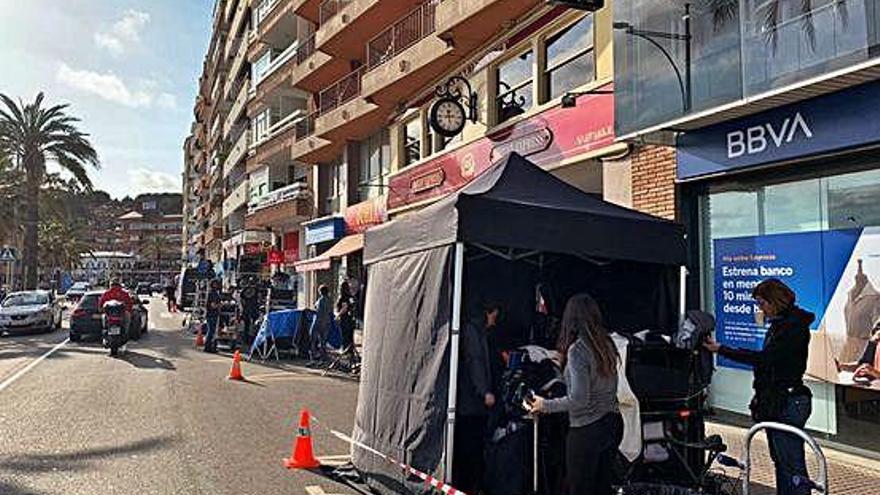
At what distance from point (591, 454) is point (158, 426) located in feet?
21.8

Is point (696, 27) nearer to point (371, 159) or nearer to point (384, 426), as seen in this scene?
point (384, 426)

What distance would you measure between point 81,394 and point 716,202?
33.3ft

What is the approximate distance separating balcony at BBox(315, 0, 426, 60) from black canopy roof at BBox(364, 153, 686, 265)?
Result: 16.5 m

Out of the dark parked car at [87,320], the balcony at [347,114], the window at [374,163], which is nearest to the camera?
the dark parked car at [87,320]

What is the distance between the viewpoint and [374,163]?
85.5 ft

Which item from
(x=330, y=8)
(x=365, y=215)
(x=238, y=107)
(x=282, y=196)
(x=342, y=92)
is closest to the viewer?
(x=365, y=215)

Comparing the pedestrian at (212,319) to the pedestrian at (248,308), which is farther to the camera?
the pedestrian at (248,308)

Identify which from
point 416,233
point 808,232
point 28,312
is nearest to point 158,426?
point 416,233

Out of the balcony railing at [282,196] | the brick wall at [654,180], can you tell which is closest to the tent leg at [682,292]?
the brick wall at [654,180]

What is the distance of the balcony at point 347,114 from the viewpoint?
24125mm

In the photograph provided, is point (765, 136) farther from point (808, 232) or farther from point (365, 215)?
point (365, 215)

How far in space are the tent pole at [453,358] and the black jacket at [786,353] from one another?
2.27 m

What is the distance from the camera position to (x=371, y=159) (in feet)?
86.7

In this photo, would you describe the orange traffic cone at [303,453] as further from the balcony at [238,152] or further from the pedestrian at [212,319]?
the balcony at [238,152]
